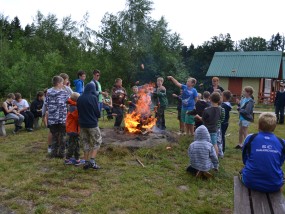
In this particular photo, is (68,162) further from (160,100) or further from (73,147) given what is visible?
(160,100)

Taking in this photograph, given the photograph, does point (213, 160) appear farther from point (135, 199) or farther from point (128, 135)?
point (128, 135)

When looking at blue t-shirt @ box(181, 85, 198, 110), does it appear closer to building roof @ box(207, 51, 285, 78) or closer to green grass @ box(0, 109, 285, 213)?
green grass @ box(0, 109, 285, 213)

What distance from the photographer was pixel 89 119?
613 cm

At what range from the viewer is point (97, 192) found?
502 cm

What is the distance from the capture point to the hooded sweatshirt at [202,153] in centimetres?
580

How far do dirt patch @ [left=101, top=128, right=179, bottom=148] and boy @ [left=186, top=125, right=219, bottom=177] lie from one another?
6.99 feet

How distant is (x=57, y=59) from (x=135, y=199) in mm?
24702

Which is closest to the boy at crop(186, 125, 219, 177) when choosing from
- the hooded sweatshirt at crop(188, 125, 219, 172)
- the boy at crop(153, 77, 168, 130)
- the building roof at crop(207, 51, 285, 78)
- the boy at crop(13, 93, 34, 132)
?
the hooded sweatshirt at crop(188, 125, 219, 172)

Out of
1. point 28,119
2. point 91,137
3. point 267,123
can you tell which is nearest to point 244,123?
point 91,137

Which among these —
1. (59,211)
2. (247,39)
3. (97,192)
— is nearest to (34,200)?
(59,211)

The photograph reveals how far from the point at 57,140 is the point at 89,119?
1410mm

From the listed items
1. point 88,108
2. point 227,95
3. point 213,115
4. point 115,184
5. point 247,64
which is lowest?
point 115,184

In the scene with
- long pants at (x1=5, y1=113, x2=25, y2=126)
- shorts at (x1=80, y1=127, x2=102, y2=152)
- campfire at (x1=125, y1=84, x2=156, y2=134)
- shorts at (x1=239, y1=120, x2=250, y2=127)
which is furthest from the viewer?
long pants at (x1=5, y1=113, x2=25, y2=126)

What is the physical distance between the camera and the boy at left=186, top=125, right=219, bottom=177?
19.0 ft
